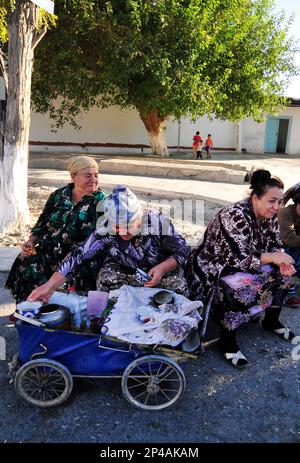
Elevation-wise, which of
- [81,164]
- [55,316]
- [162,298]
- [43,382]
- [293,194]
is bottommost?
[43,382]

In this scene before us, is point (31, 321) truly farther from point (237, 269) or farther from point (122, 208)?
point (237, 269)

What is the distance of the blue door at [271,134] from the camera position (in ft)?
76.8

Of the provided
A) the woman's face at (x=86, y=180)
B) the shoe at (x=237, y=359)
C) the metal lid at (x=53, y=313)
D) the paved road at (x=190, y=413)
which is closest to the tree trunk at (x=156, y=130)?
the woman's face at (x=86, y=180)

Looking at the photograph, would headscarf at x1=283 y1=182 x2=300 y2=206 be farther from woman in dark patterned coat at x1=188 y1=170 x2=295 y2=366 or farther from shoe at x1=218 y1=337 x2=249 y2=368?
shoe at x1=218 y1=337 x2=249 y2=368

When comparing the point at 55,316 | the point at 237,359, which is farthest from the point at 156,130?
the point at 55,316

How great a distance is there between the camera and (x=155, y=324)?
2340 mm

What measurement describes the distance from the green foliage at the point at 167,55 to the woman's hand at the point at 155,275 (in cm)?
1006

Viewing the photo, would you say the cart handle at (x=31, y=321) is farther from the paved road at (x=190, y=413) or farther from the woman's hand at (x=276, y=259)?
the woman's hand at (x=276, y=259)

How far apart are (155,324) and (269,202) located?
1.21m

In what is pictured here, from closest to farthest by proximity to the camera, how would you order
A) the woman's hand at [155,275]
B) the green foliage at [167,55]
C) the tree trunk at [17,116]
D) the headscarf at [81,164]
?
the woman's hand at [155,275], the headscarf at [81,164], the tree trunk at [17,116], the green foliage at [167,55]

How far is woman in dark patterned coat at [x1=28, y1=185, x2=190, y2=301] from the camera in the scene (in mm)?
2684

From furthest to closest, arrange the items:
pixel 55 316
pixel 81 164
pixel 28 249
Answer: pixel 28 249 < pixel 81 164 < pixel 55 316

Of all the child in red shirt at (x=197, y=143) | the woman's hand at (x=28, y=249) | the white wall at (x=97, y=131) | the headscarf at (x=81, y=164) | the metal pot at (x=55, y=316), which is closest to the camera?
the metal pot at (x=55, y=316)

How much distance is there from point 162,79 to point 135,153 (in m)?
7.33
